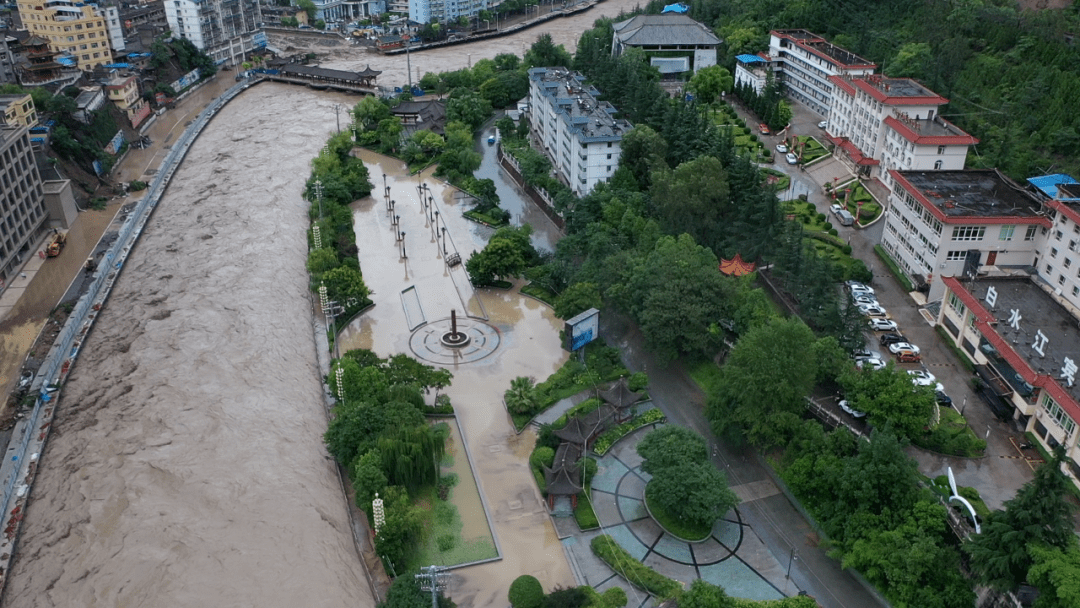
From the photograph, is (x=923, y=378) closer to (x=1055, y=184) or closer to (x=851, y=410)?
(x=851, y=410)

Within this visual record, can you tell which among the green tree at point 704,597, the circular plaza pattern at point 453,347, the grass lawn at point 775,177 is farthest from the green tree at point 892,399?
the grass lawn at point 775,177

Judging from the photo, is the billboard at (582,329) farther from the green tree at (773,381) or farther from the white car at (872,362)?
the white car at (872,362)

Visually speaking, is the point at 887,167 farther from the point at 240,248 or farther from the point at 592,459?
the point at 240,248

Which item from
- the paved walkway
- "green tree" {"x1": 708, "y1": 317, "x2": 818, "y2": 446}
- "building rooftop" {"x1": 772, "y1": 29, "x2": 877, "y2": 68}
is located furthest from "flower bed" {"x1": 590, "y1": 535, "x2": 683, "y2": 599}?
"building rooftop" {"x1": 772, "y1": 29, "x2": 877, "y2": 68}

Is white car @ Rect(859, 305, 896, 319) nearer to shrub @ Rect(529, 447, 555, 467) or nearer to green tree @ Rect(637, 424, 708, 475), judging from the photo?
green tree @ Rect(637, 424, 708, 475)

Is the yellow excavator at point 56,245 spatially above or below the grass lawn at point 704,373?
above

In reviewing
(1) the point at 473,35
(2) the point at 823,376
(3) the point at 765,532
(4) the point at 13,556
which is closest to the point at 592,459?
(3) the point at 765,532
